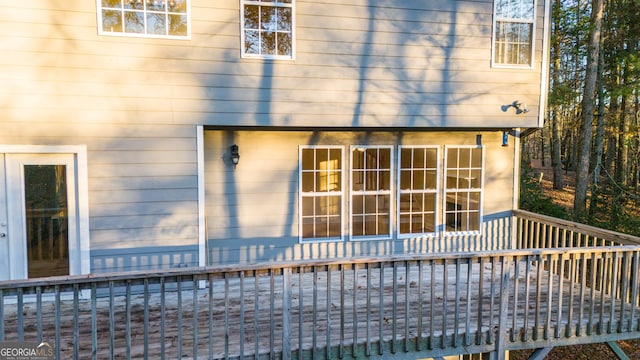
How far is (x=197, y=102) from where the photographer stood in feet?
16.5

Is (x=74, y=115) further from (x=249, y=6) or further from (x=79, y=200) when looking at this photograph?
(x=249, y=6)

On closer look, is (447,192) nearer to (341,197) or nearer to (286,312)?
(341,197)

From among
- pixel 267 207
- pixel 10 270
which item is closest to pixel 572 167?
pixel 267 207

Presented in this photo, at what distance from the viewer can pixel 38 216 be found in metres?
4.69

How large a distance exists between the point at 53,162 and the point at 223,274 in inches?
118

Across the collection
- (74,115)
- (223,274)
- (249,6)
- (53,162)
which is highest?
(249,6)

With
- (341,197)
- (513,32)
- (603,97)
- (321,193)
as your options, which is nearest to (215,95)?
(321,193)

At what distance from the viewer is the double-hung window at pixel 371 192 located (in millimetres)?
6230

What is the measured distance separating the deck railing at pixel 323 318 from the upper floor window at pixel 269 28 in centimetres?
296

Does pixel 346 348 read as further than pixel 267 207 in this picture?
No

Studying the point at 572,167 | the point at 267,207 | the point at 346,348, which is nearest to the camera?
the point at 346,348

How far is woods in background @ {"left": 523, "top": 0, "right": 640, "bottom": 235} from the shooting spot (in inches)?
387

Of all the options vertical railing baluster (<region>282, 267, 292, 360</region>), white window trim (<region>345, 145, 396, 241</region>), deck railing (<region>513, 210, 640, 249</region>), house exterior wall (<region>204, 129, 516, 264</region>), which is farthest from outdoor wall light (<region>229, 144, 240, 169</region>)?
deck railing (<region>513, 210, 640, 249</region>)

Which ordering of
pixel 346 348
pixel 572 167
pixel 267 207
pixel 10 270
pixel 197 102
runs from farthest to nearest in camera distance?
pixel 572 167
pixel 267 207
pixel 197 102
pixel 10 270
pixel 346 348
